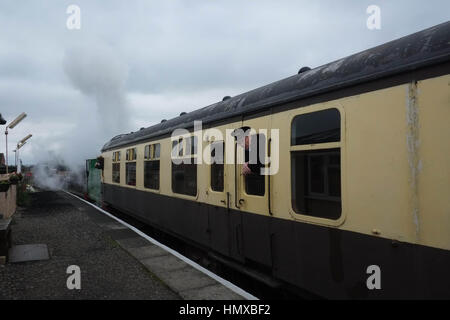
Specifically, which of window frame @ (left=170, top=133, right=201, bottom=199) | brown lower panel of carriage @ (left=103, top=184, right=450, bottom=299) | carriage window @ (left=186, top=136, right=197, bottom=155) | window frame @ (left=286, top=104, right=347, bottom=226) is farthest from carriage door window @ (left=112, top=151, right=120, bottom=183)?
window frame @ (left=286, top=104, right=347, bottom=226)

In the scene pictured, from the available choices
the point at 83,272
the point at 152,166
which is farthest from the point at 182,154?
the point at 83,272

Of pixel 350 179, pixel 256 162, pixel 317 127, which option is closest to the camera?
pixel 350 179

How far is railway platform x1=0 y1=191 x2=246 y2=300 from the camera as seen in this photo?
4.21 m

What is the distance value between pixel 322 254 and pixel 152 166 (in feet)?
17.9

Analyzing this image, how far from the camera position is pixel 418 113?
8.58ft

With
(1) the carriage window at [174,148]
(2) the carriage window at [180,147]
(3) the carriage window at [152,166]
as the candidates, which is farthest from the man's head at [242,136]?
(3) the carriage window at [152,166]

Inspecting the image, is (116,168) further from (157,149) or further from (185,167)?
(185,167)

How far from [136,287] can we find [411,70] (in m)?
4.09

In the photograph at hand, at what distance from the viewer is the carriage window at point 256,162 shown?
14.1ft

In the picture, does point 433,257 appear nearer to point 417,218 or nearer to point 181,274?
point 417,218

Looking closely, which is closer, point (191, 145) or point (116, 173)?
point (191, 145)

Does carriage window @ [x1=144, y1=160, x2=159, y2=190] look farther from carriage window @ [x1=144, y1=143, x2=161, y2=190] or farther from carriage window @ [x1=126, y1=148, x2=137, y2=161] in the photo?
carriage window @ [x1=126, y1=148, x2=137, y2=161]

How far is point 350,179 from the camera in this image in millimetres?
3125
